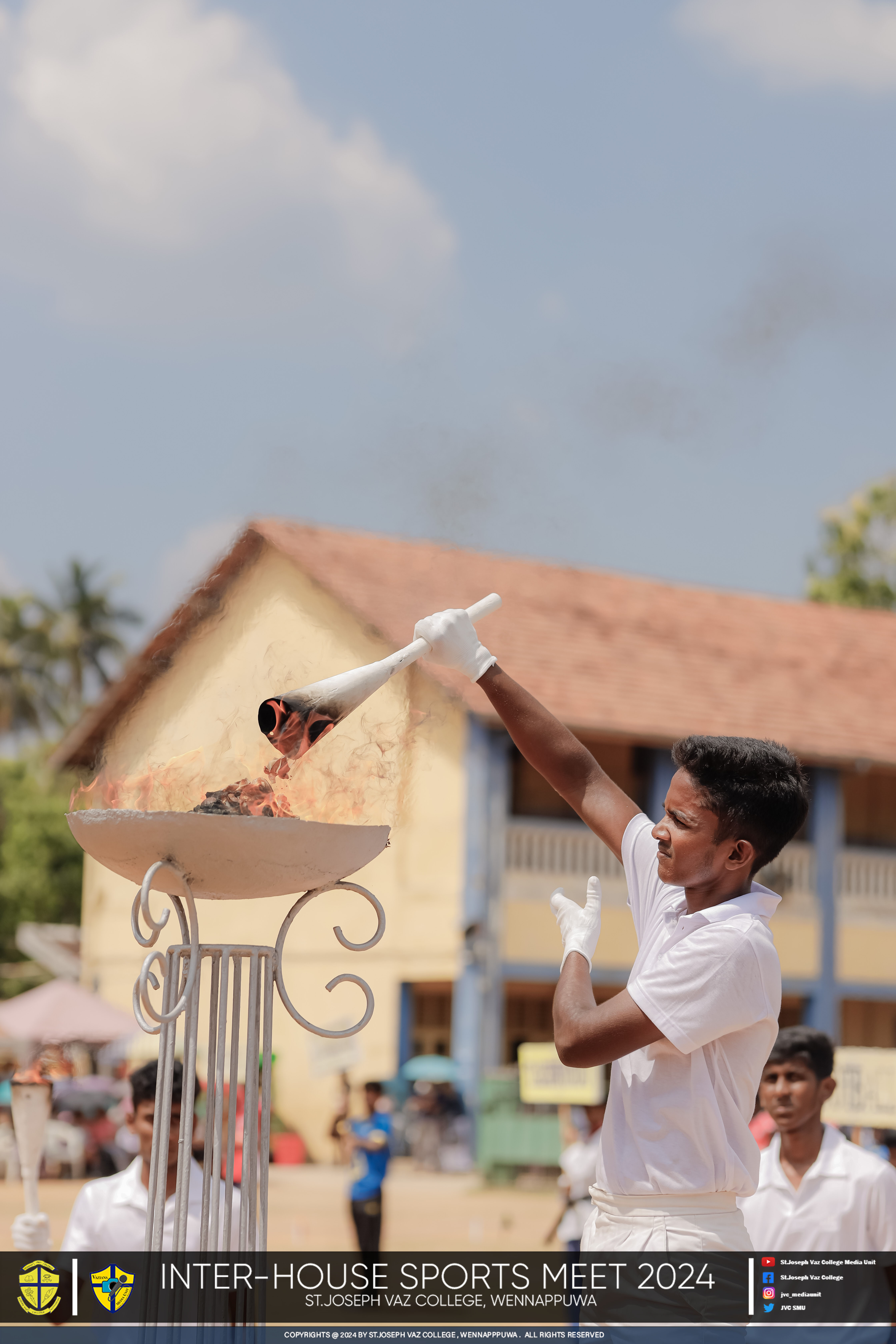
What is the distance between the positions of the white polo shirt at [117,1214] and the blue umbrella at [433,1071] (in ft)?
53.9

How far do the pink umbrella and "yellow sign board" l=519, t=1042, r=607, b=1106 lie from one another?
723 centimetres

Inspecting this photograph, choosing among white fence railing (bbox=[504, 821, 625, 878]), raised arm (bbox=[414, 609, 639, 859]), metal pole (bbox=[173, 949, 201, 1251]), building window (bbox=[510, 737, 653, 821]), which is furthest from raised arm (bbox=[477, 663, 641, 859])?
building window (bbox=[510, 737, 653, 821])

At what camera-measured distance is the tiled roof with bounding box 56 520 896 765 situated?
20672mm

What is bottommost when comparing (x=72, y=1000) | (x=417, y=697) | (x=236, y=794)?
(x=236, y=794)

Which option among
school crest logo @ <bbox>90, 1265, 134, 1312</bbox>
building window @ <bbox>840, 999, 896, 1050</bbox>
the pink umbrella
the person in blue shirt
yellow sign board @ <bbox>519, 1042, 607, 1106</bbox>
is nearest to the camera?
school crest logo @ <bbox>90, 1265, 134, 1312</bbox>

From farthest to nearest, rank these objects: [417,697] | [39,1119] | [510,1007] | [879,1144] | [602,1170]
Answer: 1. [510,1007]
2. [879,1144]
3. [39,1119]
4. [417,697]
5. [602,1170]

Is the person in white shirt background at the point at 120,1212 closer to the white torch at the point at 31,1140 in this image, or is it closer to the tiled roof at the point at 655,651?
the white torch at the point at 31,1140

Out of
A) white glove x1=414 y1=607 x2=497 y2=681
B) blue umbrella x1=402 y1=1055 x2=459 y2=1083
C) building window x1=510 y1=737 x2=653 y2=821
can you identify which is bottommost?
white glove x1=414 y1=607 x2=497 y2=681

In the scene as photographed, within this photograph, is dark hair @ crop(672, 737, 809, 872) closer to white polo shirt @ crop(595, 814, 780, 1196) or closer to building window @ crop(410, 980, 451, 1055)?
white polo shirt @ crop(595, 814, 780, 1196)

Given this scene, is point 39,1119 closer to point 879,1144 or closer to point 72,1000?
point 879,1144

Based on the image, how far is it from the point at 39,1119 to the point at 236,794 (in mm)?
1518

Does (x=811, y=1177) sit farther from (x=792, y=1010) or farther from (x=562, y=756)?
(x=792, y=1010)

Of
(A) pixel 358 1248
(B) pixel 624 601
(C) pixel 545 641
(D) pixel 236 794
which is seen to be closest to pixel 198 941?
(D) pixel 236 794

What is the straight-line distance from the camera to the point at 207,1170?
319cm
